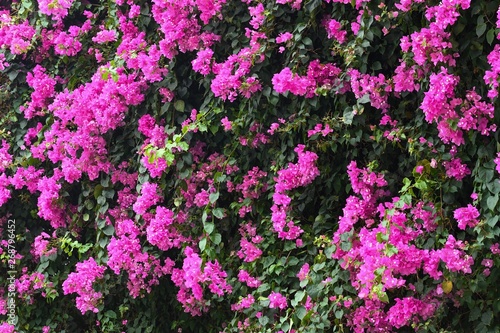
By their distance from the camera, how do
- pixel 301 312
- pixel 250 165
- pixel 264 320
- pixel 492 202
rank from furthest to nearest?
pixel 250 165 → pixel 264 320 → pixel 301 312 → pixel 492 202

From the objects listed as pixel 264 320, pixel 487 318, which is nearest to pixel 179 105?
pixel 264 320

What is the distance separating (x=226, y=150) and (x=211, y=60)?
0.42m

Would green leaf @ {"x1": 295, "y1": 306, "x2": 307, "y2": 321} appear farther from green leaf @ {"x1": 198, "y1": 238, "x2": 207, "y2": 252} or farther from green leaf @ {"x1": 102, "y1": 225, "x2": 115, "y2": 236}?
green leaf @ {"x1": 102, "y1": 225, "x2": 115, "y2": 236}

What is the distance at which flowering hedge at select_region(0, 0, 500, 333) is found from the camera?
2516 mm

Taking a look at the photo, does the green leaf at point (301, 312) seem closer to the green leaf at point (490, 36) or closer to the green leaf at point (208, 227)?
the green leaf at point (208, 227)

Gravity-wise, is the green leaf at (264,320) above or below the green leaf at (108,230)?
below

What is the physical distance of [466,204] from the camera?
2625 mm

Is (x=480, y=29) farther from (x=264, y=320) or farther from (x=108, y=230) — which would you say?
(x=108, y=230)

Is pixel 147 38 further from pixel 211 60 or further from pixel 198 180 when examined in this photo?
pixel 198 180

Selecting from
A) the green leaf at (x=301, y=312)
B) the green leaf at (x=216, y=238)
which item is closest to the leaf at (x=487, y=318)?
the green leaf at (x=301, y=312)

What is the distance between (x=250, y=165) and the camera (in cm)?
324

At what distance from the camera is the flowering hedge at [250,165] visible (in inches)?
99.0

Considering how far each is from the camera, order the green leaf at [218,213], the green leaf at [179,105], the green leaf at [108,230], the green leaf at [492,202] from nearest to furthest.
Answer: the green leaf at [492,202]
the green leaf at [218,213]
the green leaf at [179,105]
the green leaf at [108,230]

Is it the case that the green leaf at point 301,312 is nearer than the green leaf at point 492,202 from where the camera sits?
No
